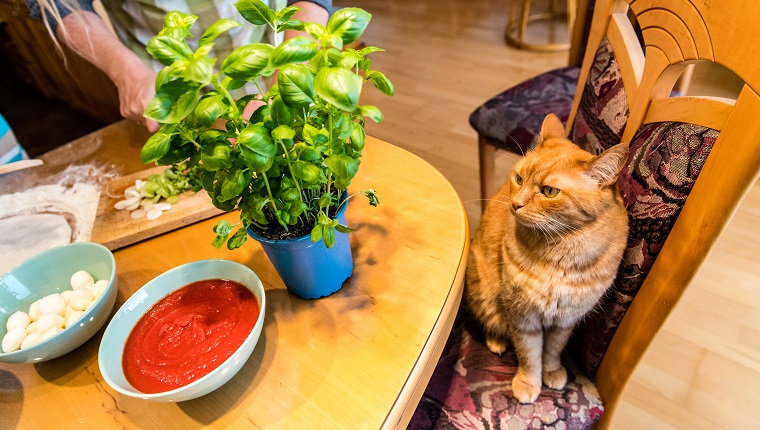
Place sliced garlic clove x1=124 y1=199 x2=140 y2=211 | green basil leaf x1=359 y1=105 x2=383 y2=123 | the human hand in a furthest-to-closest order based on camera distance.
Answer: the human hand, sliced garlic clove x1=124 y1=199 x2=140 y2=211, green basil leaf x1=359 y1=105 x2=383 y2=123

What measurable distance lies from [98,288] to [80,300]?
3cm

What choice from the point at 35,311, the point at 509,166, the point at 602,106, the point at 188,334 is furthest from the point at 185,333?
the point at 509,166

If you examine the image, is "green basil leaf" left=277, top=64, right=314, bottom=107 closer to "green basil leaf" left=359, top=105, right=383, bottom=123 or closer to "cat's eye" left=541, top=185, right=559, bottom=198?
"green basil leaf" left=359, top=105, right=383, bottom=123

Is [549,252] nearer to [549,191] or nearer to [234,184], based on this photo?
[549,191]

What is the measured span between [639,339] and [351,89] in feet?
2.04

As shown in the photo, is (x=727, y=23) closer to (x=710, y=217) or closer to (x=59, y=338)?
(x=710, y=217)

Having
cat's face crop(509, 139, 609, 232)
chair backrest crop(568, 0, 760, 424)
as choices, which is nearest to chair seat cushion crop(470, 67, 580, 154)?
chair backrest crop(568, 0, 760, 424)

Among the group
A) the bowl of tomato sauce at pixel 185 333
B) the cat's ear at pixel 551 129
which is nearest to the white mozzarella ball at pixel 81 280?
the bowl of tomato sauce at pixel 185 333

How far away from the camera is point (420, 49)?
343 centimetres

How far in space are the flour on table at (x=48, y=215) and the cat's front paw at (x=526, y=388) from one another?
2.91 feet

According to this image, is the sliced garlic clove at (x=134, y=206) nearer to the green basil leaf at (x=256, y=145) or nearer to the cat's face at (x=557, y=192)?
the green basil leaf at (x=256, y=145)

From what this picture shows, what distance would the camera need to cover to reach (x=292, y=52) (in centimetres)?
41

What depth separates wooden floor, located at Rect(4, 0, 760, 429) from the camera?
128 centimetres

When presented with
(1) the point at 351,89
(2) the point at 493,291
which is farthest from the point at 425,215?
(1) the point at 351,89
